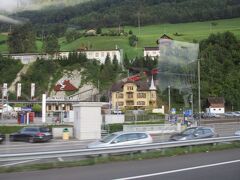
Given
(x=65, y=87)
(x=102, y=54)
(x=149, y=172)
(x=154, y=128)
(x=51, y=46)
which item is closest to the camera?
(x=149, y=172)

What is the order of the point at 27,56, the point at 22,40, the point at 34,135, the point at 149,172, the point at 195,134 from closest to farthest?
the point at 149,172 → the point at 195,134 → the point at 34,135 → the point at 27,56 → the point at 22,40

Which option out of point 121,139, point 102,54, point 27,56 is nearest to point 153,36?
point 102,54

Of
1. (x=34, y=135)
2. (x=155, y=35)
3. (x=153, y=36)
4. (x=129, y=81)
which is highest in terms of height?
(x=155, y=35)

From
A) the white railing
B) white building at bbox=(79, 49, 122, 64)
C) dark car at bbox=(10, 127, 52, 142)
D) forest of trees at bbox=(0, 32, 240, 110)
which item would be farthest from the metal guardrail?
white building at bbox=(79, 49, 122, 64)

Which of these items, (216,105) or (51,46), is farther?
(51,46)

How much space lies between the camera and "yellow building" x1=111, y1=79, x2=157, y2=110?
11612 centimetres

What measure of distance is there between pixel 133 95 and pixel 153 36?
7286cm

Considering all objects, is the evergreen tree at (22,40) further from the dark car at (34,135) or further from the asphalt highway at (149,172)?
the asphalt highway at (149,172)

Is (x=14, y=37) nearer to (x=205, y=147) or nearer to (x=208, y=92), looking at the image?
(x=208, y=92)

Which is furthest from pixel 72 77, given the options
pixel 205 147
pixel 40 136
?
pixel 205 147

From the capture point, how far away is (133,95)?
388ft

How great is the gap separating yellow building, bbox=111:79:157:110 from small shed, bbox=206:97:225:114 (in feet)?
51.8

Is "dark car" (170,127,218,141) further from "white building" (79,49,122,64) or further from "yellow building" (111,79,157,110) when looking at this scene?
"white building" (79,49,122,64)

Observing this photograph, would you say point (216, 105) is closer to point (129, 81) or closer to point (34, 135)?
point (129, 81)
